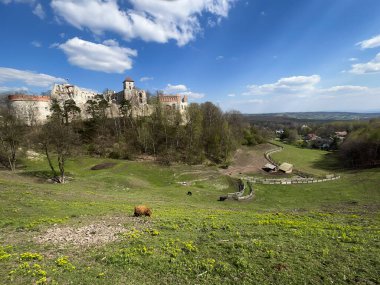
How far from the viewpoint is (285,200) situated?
3700 centimetres

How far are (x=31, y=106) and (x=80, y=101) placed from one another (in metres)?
24.3

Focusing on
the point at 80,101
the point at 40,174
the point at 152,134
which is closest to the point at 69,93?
the point at 80,101

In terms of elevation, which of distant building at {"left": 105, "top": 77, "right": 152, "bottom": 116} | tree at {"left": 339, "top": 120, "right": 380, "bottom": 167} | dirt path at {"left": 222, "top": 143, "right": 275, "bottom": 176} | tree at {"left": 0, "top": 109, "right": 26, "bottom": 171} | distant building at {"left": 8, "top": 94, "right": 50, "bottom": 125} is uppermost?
distant building at {"left": 105, "top": 77, "right": 152, "bottom": 116}

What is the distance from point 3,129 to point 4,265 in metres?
45.7

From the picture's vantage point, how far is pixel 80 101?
97.0 meters

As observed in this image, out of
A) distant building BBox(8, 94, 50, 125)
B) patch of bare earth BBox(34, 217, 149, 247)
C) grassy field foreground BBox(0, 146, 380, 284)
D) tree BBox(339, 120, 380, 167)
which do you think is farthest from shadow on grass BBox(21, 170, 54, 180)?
tree BBox(339, 120, 380, 167)

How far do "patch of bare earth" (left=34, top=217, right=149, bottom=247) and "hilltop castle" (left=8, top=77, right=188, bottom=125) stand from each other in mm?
62545

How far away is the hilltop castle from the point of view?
73938 millimetres

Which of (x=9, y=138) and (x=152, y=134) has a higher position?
(x=9, y=138)

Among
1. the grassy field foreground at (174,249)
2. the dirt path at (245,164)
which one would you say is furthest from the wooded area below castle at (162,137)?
the grassy field foreground at (174,249)

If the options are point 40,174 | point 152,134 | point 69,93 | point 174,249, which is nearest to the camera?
point 174,249

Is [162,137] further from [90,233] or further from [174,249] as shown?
[174,249]

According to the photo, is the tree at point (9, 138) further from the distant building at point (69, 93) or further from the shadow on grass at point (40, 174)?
the distant building at point (69, 93)

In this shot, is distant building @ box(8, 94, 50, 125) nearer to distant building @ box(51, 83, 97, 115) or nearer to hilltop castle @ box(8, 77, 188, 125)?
hilltop castle @ box(8, 77, 188, 125)
